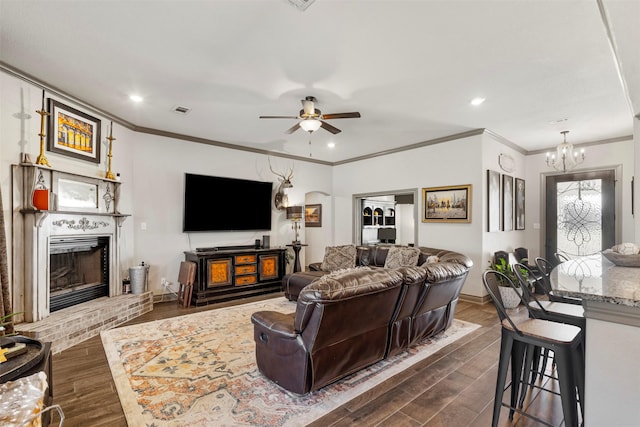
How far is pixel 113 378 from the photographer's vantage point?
265cm

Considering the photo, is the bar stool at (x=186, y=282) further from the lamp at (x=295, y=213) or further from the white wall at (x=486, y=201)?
the white wall at (x=486, y=201)

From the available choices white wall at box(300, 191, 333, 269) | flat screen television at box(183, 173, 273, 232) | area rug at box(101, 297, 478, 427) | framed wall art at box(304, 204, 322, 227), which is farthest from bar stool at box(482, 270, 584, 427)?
framed wall art at box(304, 204, 322, 227)

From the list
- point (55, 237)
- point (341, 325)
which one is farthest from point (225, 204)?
point (341, 325)

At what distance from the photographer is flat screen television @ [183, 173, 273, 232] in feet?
17.9

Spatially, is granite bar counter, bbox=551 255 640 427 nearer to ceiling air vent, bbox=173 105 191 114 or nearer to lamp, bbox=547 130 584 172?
lamp, bbox=547 130 584 172

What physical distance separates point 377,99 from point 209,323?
3634 mm

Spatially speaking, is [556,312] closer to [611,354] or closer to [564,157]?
[611,354]

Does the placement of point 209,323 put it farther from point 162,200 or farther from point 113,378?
point 162,200

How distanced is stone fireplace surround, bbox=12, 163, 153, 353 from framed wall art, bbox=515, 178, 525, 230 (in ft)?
22.2

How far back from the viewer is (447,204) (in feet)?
17.8

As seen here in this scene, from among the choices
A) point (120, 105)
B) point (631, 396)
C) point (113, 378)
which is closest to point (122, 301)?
point (113, 378)

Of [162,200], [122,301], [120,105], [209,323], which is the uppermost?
[120,105]

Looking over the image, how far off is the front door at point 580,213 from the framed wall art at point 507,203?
106 centimetres

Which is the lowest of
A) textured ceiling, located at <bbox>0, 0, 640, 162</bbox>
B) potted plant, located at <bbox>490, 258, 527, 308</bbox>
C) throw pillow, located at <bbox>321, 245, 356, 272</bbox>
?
potted plant, located at <bbox>490, 258, 527, 308</bbox>
